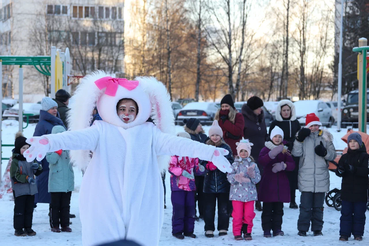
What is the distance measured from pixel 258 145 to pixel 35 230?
373 centimetres

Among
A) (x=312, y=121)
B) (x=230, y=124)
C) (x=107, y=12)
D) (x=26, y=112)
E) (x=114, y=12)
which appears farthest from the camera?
(x=107, y=12)

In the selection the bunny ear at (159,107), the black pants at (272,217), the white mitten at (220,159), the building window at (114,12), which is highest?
the building window at (114,12)

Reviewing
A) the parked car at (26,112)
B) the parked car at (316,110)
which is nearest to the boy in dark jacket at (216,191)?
the parked car at (316,110)

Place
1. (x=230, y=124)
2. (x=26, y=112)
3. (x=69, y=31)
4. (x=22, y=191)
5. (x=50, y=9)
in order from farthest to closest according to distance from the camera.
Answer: (x=50, y=9) → (x=69, y=31) → (x=26, y=112) → (x=230, y=124) → (x=22, y=191)

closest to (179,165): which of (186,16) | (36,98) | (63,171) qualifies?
(63,171)

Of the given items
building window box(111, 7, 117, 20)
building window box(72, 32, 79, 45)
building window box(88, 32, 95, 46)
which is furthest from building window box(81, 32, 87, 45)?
building window box(111, 7, 117, 20)

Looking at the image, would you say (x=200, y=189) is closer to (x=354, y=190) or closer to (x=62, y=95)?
(x=354, y=190)

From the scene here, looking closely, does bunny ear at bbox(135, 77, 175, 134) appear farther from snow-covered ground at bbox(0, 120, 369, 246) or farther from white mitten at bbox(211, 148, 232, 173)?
snow-covered ground at bbox(0, 120, 369, 246)

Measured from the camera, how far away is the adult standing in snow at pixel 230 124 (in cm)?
816

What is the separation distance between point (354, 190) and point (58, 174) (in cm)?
391

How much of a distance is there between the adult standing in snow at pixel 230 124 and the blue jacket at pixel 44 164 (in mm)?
2547

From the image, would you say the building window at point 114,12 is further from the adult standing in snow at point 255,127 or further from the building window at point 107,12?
the adult standing in snow at point 255,127

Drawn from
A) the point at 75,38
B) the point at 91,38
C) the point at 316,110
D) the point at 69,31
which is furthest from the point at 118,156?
the point at 91,38

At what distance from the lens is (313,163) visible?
7.07 meters
